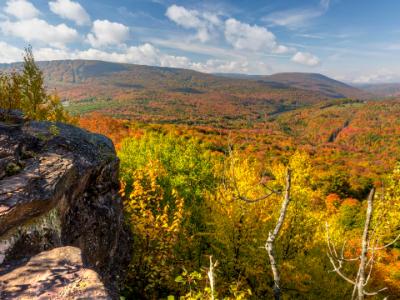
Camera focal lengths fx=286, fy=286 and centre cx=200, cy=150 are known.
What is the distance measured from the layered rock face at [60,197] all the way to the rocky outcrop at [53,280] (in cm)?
56

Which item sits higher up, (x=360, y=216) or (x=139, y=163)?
(x=139, y=163)

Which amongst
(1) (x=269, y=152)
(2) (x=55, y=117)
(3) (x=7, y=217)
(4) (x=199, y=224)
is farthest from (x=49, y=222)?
(1) (x=269, y=152)

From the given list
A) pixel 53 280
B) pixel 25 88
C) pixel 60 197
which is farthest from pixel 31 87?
pixel 53 280

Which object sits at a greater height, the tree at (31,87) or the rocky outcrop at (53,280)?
the tree at (31,87)

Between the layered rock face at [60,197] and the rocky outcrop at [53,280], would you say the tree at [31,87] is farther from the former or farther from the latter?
the rocky outcrop at [53,280]

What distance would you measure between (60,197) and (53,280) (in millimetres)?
4101

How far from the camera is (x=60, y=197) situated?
11312 millimetres

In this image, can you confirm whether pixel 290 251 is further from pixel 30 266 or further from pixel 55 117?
pixel 55 117

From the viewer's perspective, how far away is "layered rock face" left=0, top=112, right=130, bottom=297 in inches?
377

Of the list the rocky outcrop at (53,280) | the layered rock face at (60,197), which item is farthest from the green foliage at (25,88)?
the rocky outcrop at (53,280)

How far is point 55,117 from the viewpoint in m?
32.0

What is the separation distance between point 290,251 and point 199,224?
8.17 meters

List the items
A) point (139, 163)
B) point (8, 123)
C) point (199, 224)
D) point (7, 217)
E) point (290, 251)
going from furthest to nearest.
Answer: point (139, 163), point (199, 224), point (290, 251), point (8, 123), point (7, 217)

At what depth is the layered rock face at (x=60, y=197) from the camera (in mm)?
9588
